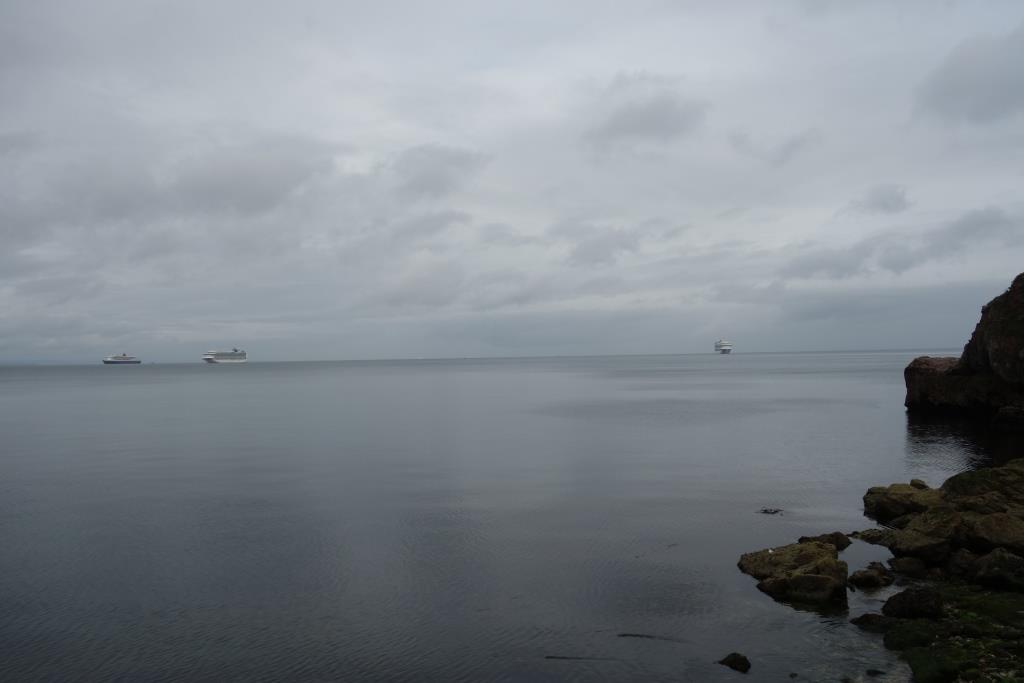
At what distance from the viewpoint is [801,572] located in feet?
66.4

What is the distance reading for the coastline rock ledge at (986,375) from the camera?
179 ft

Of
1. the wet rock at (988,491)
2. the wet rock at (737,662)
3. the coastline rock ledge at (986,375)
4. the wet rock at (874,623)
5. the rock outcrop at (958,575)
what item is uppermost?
the coastline rock ledge at (986,375)

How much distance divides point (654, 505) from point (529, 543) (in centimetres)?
813

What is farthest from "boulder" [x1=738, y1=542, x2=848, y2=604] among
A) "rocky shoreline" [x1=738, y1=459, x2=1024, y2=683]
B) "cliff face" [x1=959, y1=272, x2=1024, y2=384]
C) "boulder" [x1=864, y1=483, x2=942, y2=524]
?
"cliff face" [x1=959, y1=272, x2=1024, y2=384]

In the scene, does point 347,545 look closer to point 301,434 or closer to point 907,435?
point 301,434

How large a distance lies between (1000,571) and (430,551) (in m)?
16.4

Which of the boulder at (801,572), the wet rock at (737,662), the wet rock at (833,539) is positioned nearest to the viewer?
the wet rock at (737,662)

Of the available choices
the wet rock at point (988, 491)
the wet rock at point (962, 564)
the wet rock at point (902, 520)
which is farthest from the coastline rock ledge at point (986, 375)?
the wet rock at point (962, 564)

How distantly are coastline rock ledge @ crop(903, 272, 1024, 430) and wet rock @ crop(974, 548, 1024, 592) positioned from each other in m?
40.7

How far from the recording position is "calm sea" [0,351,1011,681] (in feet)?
54.3

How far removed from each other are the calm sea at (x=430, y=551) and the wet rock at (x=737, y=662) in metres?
0.24

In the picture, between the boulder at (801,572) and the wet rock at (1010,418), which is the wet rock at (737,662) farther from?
the wet rock at (1010,418)

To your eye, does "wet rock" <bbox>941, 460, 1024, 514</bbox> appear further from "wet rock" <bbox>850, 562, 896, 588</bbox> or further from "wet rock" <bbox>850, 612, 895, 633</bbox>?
"wet rock" <bbox>850, 612, 895, 633</bbox>

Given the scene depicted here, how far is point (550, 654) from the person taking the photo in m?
16.6
